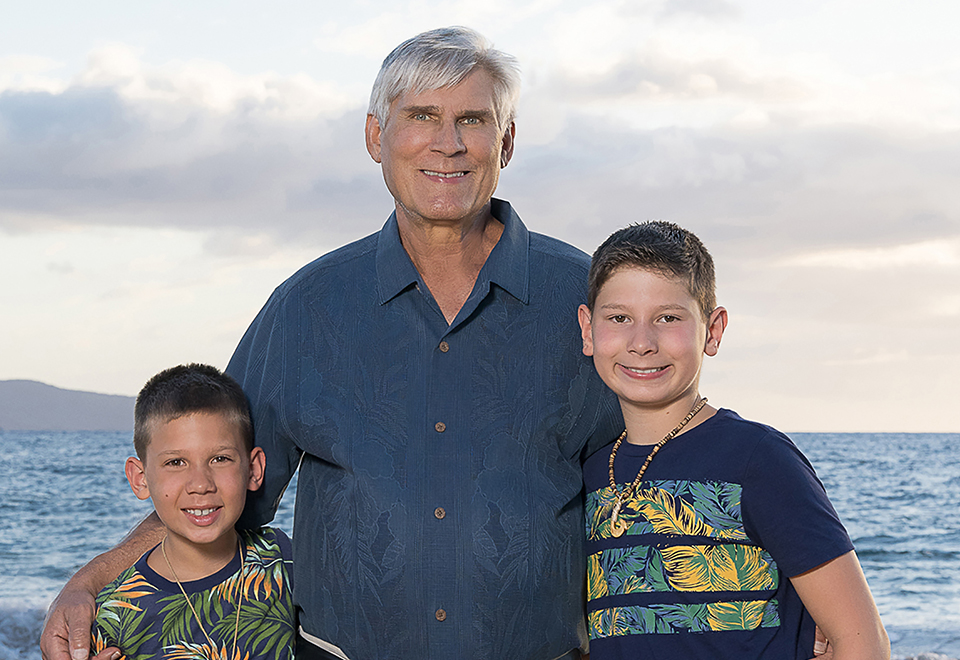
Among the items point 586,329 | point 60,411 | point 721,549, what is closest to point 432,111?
point 586,329

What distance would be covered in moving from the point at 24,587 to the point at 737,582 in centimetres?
1176

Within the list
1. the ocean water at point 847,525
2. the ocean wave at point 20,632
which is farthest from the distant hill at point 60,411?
the ocean wave at point 20,632

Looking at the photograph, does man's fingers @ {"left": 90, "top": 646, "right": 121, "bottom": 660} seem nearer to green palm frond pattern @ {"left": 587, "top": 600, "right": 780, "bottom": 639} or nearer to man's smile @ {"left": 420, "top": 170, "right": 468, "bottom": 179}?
green palm frond pattern @ {"left": 587, "top": 600, "right": 780, "bottom": 639}

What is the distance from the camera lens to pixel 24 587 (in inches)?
464

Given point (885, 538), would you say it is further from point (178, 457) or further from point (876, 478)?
point (178, 457)

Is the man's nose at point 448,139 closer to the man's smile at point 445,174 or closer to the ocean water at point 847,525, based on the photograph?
the man's smile at point 445,174

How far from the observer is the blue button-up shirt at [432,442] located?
227cm

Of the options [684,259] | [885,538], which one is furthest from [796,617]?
[885,538]

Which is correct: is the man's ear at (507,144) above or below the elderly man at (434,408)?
above

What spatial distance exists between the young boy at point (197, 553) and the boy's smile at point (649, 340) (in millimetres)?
963

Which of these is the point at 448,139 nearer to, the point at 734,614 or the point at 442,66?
the point at 442,66

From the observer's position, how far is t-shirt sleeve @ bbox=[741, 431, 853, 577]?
2000 mm

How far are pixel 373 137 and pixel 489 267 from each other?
49cm

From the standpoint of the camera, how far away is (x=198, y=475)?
2436 mm
